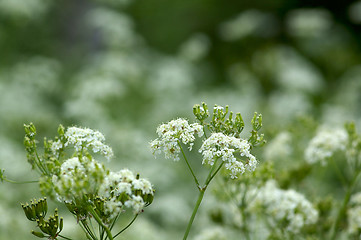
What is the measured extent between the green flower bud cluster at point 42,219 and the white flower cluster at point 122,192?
0.29 metres

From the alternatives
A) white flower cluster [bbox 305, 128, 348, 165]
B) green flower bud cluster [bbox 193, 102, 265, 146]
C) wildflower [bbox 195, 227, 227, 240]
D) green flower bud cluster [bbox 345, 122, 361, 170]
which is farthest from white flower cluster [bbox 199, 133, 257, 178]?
wildflower [bbox 195, 227, 227, 240]

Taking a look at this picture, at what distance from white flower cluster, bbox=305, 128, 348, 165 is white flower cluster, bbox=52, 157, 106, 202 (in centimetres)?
219

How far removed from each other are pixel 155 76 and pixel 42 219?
22.5ft

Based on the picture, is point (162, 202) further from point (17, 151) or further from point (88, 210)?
point (88, 210)

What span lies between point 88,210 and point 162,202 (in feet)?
12.3

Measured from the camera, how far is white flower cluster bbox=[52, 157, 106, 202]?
215 centimetres

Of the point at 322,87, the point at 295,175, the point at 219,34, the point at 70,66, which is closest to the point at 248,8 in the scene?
the point at 219,34

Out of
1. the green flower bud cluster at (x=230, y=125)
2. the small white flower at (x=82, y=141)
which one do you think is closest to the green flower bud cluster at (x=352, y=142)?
the green flower bud cluster at (x=230, y=125)

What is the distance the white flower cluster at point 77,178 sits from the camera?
84.7 inches

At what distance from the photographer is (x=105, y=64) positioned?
26.5ft

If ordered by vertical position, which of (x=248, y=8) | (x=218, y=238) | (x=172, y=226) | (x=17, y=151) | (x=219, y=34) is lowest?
(x=218, y=238)

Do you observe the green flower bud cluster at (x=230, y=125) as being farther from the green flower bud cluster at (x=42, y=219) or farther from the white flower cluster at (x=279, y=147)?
the white flower cluster at (x=279, y=147)

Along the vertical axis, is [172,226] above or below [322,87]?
below

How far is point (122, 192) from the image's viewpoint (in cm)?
226
